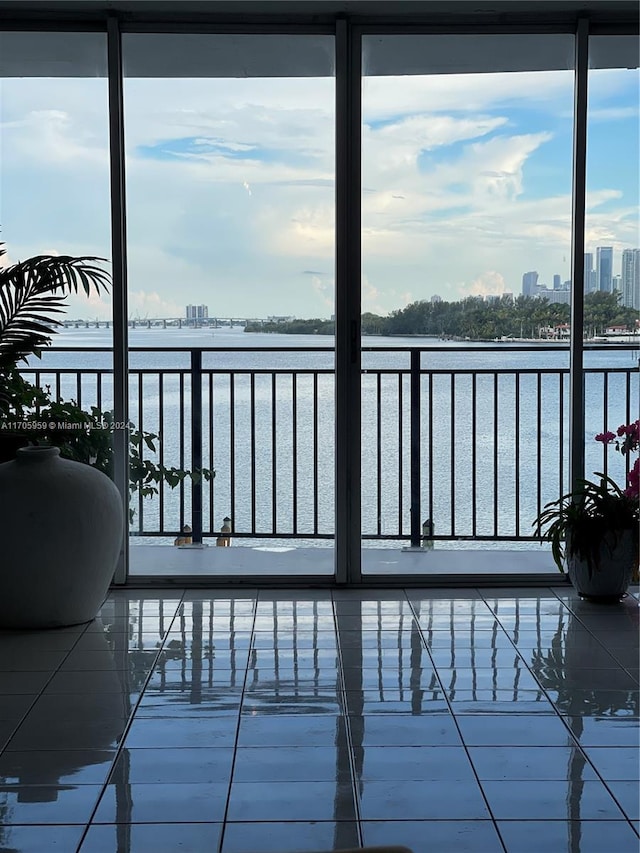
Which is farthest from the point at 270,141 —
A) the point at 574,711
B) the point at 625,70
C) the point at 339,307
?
the point at 574,711

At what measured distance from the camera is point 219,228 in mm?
4820

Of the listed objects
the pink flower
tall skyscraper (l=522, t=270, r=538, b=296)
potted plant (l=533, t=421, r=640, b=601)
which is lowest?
potted plant (l=533, t=421, r=640, b=601)

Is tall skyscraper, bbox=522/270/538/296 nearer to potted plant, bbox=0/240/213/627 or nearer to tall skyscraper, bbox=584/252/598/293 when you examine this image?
tall skyscraper, bbox=584/252/598/293

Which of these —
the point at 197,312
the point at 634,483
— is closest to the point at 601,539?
the point at 634,483

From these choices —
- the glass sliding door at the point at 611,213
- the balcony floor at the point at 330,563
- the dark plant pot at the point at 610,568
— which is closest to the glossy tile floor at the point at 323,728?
the dark plant pot at the point at 610,568

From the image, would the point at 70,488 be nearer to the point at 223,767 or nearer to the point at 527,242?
the point at 223,767

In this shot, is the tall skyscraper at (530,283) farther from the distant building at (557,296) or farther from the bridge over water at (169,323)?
the bridge over water at (169,323)

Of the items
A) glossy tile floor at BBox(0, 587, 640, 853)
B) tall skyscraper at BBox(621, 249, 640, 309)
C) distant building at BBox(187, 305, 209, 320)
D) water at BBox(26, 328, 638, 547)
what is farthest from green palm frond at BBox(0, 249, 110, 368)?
tall skyscraper at BBox(621, 249, 640, 309)

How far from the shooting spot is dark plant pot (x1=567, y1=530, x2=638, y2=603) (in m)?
4.39

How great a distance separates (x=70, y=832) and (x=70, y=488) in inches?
72.3

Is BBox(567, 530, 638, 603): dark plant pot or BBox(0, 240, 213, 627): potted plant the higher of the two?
BBox(0, 240, 213, 627): potted plant

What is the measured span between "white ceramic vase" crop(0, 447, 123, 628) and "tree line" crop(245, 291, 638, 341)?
130 centimetres

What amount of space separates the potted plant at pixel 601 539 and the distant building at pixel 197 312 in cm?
193

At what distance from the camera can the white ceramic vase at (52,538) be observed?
12.7 feet
